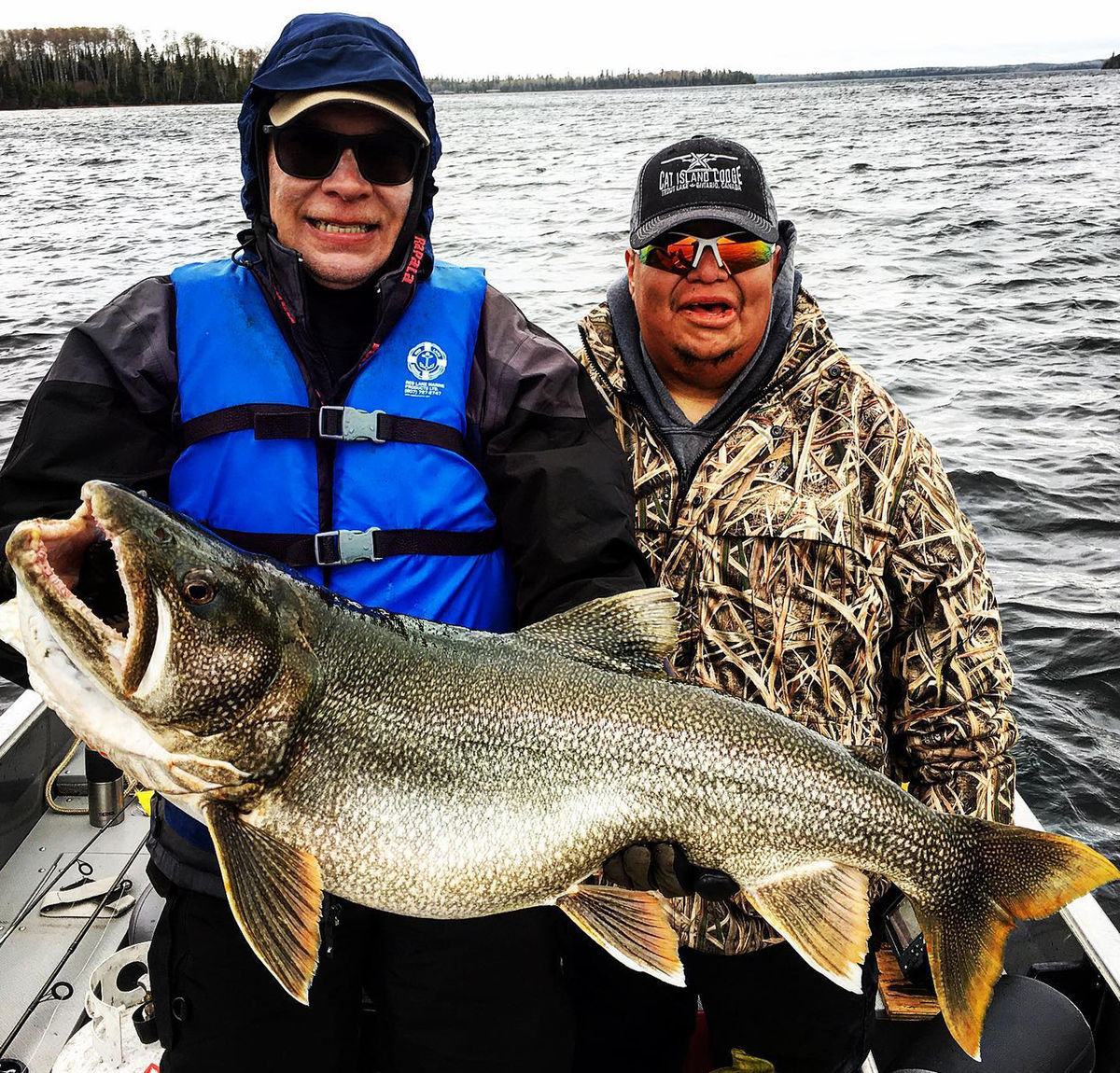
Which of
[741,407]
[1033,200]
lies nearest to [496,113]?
[1033,200]

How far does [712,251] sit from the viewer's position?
361 centimetres

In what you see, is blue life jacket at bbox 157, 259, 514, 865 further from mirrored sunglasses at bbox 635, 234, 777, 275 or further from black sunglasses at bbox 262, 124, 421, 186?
mirrored sunglasses at bbox 635, 234, 777, 275

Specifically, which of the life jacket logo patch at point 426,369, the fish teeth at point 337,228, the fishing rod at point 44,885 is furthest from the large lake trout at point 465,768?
the fishing rod at point 44,885

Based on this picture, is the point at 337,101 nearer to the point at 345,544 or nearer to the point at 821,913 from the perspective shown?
the point at 345,544

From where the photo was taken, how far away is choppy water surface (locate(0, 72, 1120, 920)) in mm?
8555

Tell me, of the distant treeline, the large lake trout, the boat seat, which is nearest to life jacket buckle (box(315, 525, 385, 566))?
the large lake trout

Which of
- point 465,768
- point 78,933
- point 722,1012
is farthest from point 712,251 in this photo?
point 78,933

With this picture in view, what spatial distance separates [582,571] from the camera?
3133 millimetres

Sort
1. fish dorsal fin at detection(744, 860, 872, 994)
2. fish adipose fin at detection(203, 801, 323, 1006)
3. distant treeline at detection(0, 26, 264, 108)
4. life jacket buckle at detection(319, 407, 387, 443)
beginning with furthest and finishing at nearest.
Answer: distant treeline at detection(0, 26, 264, 108), life jacket buckle at detection(319, 407, 387, 443), fish dorsal fin at detection(744, 860, 872, 994), fish adipose fin at detection(203, 801, 323, 1006)

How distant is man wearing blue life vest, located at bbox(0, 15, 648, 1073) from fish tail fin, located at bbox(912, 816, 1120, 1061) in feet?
3.76

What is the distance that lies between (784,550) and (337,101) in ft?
6.51

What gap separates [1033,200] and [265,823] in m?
29.9

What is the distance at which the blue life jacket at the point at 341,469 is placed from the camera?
317 cm

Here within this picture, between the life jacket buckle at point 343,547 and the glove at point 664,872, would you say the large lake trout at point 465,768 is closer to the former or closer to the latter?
the glove at point 664,872
